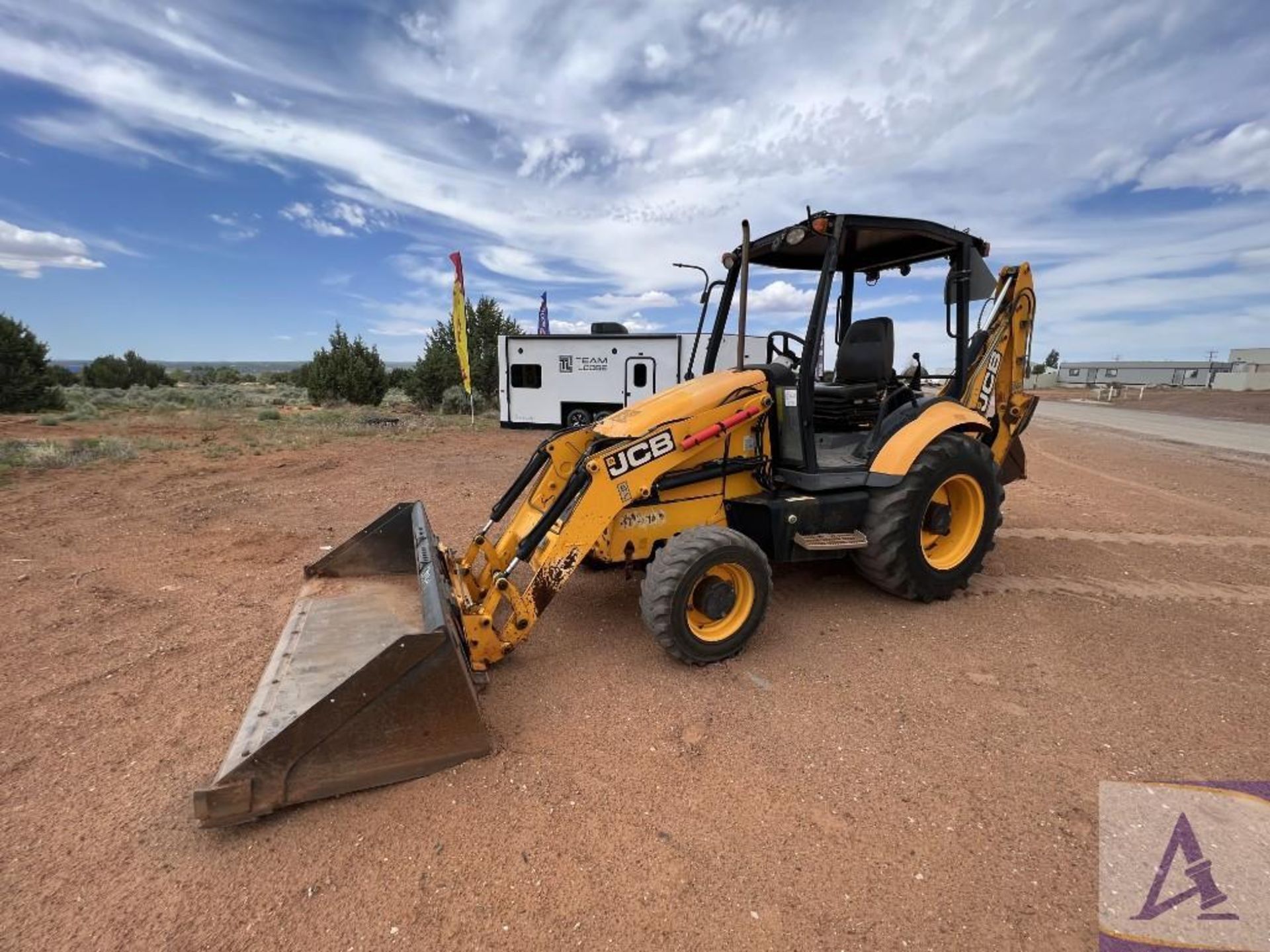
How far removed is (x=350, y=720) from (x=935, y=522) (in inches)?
156

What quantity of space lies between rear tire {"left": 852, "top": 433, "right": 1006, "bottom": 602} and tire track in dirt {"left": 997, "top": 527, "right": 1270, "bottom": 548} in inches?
74.1

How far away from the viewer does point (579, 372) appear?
15.5m

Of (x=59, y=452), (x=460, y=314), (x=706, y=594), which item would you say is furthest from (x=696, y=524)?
(x=460, y=314)

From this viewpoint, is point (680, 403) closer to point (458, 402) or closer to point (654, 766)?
point (654, 766)

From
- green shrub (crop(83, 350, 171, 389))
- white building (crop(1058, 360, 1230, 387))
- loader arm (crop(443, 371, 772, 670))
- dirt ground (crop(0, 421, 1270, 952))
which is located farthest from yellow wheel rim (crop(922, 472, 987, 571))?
white building (crop(1058, 360, 1230, 387))

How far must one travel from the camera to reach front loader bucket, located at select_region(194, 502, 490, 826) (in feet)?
7.64

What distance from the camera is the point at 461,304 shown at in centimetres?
1588

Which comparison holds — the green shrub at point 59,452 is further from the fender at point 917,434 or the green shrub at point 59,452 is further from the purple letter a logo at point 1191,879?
the purple letter a logo at point 1191,879

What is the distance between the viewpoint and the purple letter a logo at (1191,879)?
6.87 feet

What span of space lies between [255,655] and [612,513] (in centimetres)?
225

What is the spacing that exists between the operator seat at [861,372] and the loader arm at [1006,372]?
0.69 metres

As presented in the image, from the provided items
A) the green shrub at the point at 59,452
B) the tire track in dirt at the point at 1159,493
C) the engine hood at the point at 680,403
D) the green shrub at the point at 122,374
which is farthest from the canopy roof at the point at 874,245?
the green shrub at the point at 122,374

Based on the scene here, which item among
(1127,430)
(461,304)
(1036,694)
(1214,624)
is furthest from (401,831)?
(1127,430)

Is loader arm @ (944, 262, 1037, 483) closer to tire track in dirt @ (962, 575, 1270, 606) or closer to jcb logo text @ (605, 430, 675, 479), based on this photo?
tire track in dirt @ (962, 575, 1270, 606)
